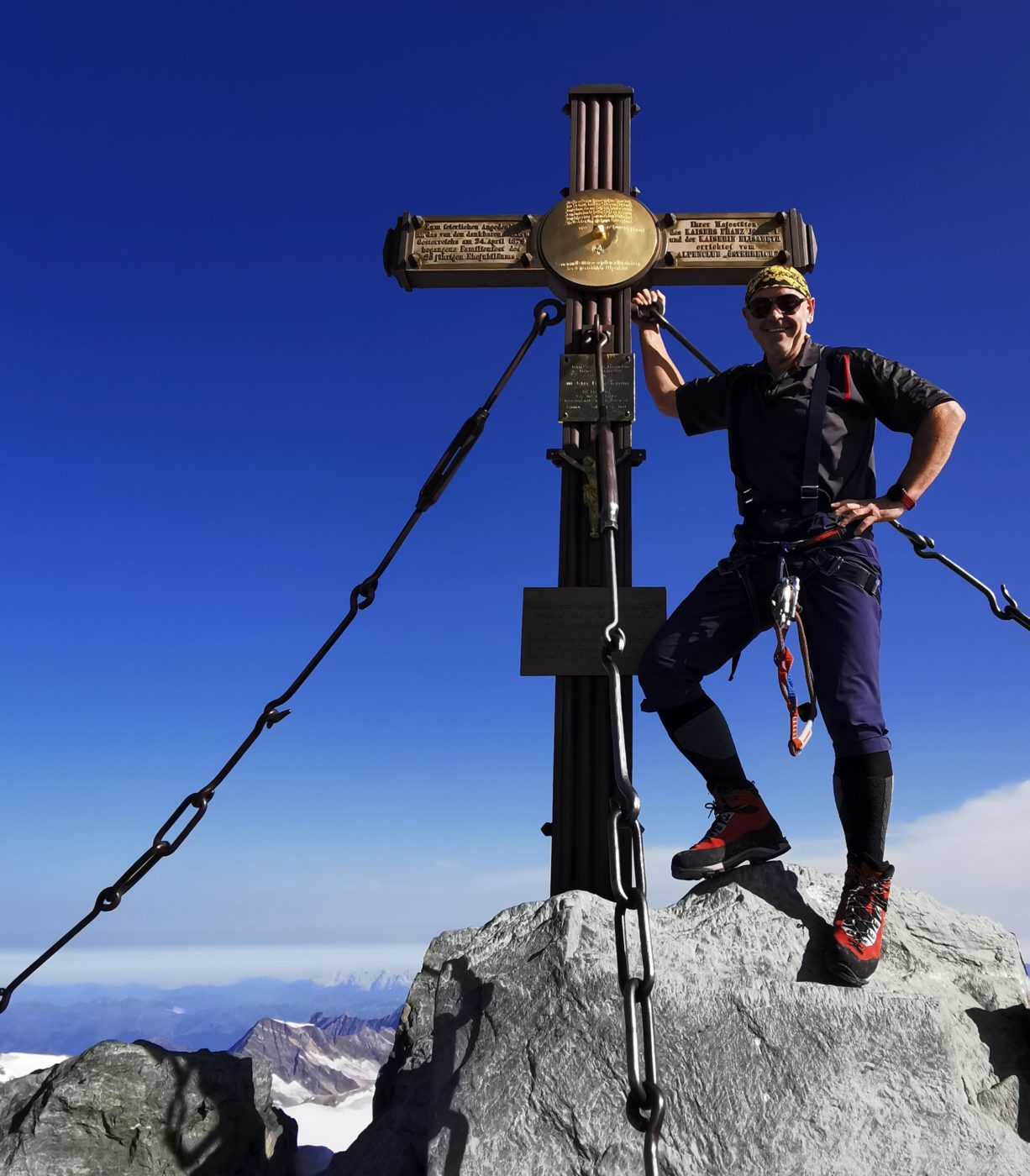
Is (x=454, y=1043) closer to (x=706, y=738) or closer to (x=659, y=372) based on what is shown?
(x=706, y=738)

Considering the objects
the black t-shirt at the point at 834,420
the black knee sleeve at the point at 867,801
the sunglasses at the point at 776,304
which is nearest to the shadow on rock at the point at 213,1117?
the black knee sleeve at the point at 867,801

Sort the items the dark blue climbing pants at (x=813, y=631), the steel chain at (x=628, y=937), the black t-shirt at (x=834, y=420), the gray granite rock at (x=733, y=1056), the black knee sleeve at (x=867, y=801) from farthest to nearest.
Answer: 1. the black t-shirt at (x=834, y=420)
2. the dark blue climbing pants at (x=813, y=631)
3. the black knee sleeve at (x=867, y=801)
4. the gray granite rock at (x=733, y=1056)
5. the steel chain at (x=628, y=937)

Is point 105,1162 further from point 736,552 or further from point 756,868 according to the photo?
point 736,552

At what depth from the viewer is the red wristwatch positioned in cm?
360

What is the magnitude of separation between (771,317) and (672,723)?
68.5 inches

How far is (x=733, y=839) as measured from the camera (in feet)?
12.1

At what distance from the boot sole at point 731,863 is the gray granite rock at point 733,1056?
219mm

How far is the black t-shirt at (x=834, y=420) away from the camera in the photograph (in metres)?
3.70

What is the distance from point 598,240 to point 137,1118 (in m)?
4.91

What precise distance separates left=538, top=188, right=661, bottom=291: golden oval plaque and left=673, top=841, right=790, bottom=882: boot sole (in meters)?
3.27

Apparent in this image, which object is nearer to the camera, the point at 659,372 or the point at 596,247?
the point at 659,372

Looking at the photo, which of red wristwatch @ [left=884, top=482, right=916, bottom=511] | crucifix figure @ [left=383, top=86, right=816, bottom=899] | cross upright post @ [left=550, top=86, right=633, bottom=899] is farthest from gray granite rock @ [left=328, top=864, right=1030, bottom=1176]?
red wristwatch @ [left=884, top=482, right=916, bottom=511]

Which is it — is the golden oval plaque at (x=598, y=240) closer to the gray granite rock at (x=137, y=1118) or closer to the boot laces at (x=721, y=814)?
the boot laces at (x=721, y=814)

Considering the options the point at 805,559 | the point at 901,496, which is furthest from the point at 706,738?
the point at 901,496
